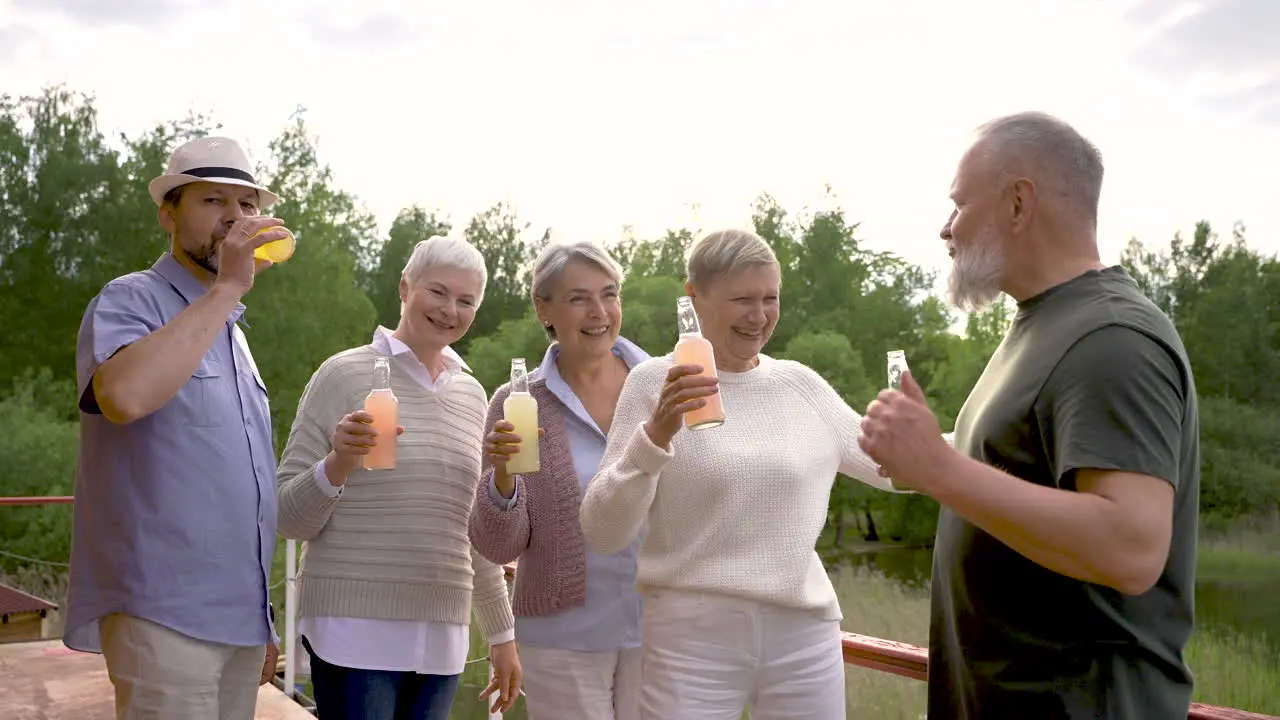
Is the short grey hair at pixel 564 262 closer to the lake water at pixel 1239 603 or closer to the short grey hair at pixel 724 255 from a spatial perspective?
the short grey hair at pixel 724 255

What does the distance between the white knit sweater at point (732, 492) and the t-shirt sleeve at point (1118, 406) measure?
29.9 inches

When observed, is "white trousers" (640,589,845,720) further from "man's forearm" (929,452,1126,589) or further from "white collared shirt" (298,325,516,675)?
"man's forearm" (929,452,1126,589)

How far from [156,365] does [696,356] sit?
1031 mm

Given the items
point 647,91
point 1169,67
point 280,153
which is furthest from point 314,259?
point 1169,67

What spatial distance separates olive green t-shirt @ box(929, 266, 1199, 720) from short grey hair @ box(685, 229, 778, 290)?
28.4 inches

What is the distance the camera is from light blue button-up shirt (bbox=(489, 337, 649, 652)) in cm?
253

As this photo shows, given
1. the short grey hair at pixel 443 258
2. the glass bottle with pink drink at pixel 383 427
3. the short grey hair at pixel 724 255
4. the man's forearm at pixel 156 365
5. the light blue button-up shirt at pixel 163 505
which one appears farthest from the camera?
the short grey hair at pixel 443 258

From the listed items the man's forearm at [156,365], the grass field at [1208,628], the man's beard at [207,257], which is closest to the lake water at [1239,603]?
the grass field at [1208,628]

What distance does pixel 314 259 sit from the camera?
2483cm

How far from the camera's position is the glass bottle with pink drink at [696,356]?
2227 mm

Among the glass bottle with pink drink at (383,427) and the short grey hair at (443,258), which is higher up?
the short grey hair at (443,258)

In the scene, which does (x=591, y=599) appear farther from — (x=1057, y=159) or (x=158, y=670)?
(x=1057, y=159)

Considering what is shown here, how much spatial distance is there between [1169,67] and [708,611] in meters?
32.1

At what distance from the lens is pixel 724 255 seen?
2.38 meters
